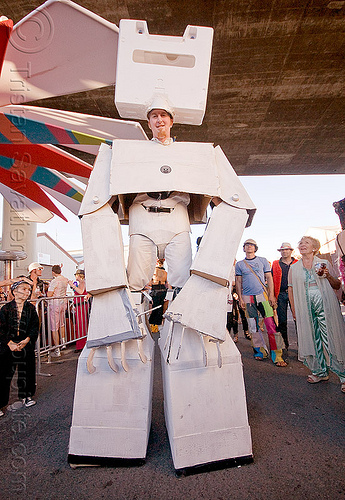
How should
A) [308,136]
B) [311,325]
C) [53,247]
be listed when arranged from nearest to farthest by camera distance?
[311,325], [308,136], [53,247]

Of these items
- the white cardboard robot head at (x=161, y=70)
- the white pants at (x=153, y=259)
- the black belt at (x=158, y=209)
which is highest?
the white cardboard robot head at (x=161, y=70)

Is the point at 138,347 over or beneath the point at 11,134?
beneath

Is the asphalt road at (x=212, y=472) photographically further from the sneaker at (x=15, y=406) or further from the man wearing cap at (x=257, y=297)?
the man wearing cap at (x=257, y=297)

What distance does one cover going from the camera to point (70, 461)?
154 cm

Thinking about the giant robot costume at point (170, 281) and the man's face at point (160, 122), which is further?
the man's face at point (160, 122)

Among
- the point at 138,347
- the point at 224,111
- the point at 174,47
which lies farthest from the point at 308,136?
the point at 138,347

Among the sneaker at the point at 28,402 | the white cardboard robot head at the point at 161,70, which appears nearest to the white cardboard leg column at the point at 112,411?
the sneaker at the point at 28,402

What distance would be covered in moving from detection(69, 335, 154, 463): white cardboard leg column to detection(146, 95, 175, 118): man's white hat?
160cm

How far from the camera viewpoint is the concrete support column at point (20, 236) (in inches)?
312

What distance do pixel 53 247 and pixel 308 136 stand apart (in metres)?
13.7

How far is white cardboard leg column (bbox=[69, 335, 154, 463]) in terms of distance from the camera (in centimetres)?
153

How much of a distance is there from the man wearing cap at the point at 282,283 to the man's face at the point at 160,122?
3.25 metres

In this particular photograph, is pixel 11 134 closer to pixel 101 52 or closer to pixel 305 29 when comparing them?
pixel 101 52

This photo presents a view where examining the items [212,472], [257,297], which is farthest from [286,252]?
[212,472]
